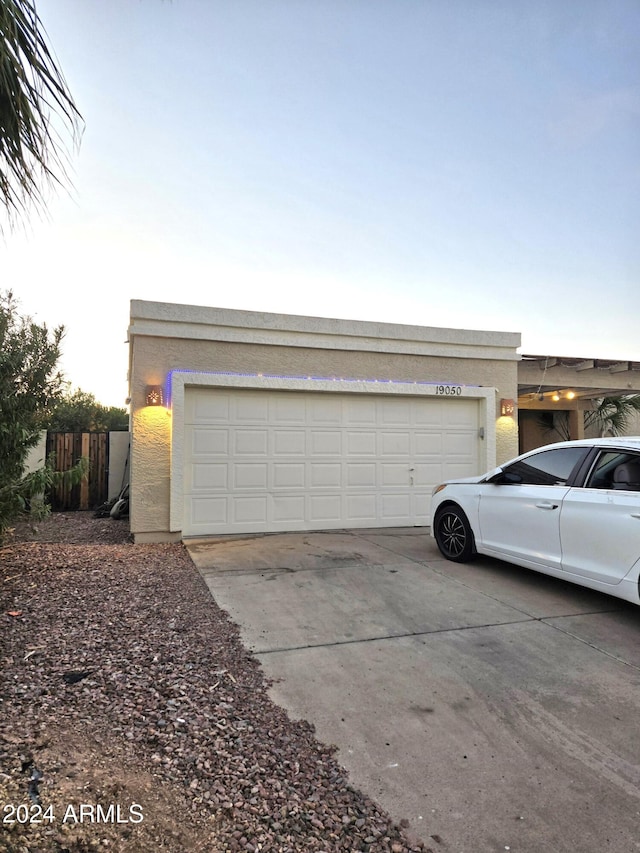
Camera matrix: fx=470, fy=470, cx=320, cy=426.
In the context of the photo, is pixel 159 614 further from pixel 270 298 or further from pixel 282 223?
pixel 270 298

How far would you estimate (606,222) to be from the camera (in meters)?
10.2

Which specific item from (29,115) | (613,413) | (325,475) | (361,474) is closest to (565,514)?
(361,474)

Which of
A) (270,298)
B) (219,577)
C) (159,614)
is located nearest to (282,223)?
(270,298)

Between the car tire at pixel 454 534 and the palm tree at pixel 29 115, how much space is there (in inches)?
220

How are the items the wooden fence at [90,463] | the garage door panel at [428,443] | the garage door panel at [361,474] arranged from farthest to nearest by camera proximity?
the wooden fence at [90,463]
the garage door panel at [428,443]
the garage door panel at [361,474]

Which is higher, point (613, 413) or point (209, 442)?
point (613, 413)

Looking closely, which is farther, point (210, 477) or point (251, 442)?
point (251, 442)

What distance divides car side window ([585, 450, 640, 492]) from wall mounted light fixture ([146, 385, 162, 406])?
5959mm

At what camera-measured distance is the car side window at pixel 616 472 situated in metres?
4.27

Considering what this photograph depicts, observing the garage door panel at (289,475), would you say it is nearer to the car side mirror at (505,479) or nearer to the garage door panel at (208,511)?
the garage door panel at (208,511)

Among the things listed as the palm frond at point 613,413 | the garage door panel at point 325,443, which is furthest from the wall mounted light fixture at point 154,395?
the palm frond at point 613,413

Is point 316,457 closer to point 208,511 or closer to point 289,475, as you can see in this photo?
point 289,475

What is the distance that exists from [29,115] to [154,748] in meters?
3.05

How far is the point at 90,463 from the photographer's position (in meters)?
11.4
